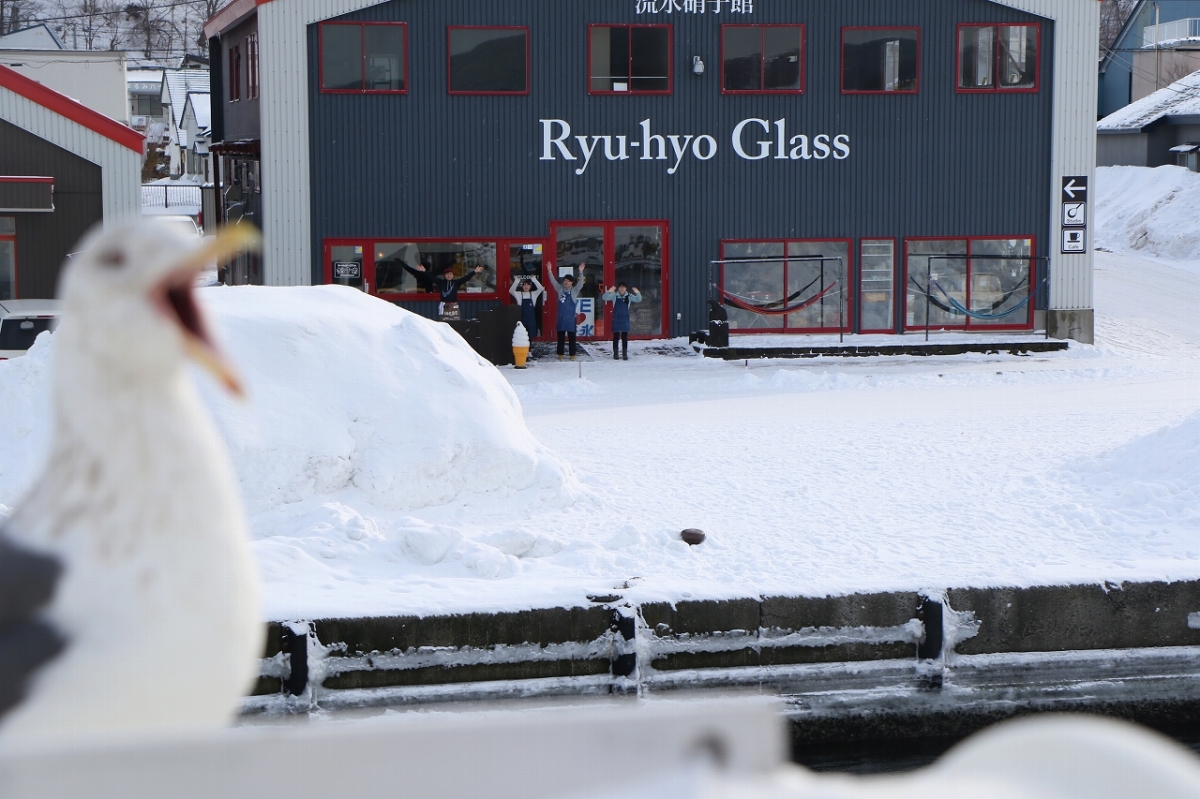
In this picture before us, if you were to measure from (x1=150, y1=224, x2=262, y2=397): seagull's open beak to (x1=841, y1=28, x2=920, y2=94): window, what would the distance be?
1146 inches

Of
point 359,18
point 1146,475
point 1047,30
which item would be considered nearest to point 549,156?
point 359,18

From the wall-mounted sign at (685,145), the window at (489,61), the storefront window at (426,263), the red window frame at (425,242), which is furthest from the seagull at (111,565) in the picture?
the wall-mounted sign at (685,145)

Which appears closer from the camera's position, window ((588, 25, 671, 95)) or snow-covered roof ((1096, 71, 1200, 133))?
window ((588, 25, 671, 95))

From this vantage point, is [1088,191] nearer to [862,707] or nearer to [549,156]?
[549,156]

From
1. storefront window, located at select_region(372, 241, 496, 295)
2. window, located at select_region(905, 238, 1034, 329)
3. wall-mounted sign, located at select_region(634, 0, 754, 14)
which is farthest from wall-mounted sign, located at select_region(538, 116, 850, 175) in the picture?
window, located at select_region(905, 238, 1034, 329)

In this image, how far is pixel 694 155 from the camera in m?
29.5

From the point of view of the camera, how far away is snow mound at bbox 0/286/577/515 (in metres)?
12.2

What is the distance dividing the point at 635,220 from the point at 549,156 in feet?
7.06

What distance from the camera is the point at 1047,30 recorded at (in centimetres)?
3000

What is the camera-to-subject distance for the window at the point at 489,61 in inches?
1126

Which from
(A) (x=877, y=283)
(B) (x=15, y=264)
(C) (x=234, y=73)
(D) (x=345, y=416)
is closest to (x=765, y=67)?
(A) (x=877, y=283)

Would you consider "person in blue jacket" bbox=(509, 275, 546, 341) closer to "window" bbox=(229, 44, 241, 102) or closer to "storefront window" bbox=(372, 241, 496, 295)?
"storefront window" bbox=(372, 241, 496, 295)

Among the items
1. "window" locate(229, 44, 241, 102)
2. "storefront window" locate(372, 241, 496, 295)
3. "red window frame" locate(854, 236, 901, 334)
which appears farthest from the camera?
"window" locate(229, 44, 241, 102)

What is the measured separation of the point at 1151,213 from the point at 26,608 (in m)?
50.4
